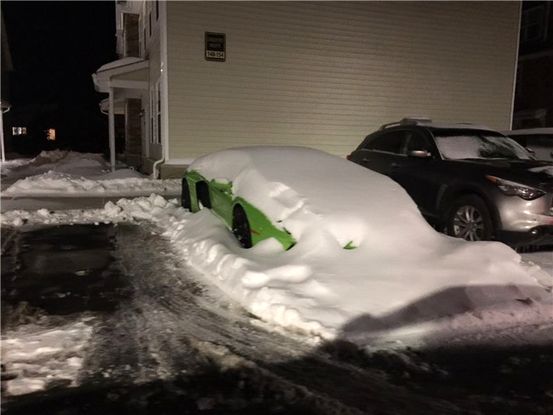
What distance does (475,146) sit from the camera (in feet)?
26.4

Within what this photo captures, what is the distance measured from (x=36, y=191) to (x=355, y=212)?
371 inches

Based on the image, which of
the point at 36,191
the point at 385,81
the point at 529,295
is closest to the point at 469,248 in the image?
the point at 529,295

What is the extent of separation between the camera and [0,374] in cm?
350

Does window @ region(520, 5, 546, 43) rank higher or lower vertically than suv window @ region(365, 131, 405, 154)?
higher

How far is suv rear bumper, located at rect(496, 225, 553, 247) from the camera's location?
21.2 ft

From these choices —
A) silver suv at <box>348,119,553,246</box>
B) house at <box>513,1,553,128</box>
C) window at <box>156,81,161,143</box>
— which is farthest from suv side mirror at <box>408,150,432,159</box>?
house at <box>513,1,553,128</box>

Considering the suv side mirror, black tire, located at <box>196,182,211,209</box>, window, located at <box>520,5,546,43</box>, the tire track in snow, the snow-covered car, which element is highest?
window, located at <box>520,5,546,43</box>

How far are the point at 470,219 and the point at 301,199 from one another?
2.69 meters

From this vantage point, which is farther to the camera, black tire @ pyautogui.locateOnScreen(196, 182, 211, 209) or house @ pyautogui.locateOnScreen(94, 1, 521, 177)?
house @ pyautogui.locateOnScreen(94, 1, 521, 177)

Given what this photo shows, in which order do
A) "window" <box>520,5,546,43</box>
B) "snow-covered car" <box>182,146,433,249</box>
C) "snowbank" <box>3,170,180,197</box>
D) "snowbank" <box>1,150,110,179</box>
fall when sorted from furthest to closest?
"window" <box>520,5,546,43</box> < "snowbank" <box>1,150,110,179</box> < "snowbank" <box>3,170,180,197</box> < "snow-covered car" <box>182,146,433,249</box>

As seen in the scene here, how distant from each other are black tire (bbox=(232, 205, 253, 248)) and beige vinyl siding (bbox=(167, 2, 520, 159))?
26.1 feet

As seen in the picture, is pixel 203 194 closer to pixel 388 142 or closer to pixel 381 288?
pixel 388 142

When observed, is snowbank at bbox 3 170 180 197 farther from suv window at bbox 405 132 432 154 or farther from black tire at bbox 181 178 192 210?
suv window at bbox 405 132 432 154

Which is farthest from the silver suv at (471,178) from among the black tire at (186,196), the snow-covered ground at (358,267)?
the black tire at (186,196)
